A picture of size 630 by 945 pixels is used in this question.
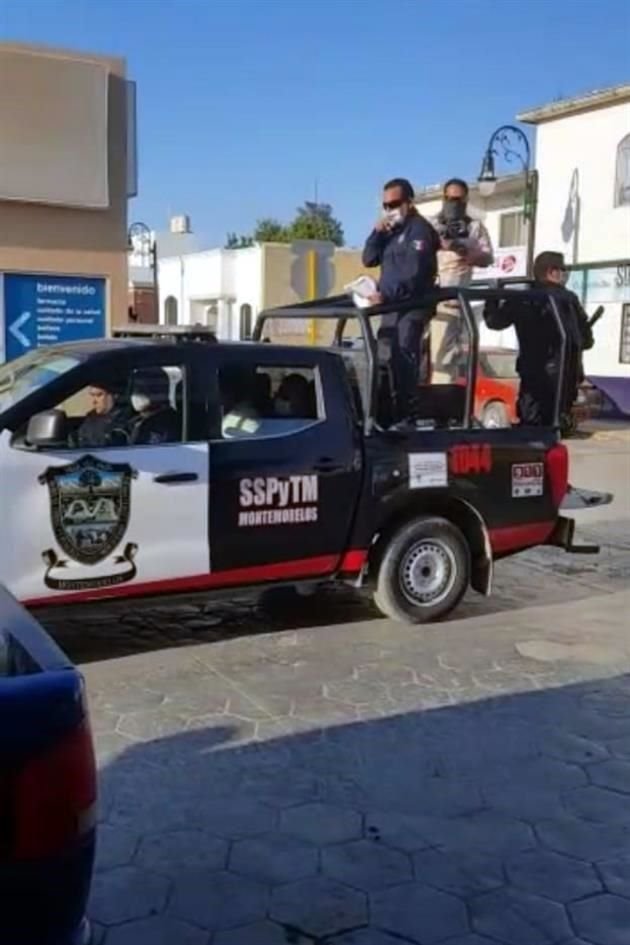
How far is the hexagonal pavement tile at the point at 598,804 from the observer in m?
4.03

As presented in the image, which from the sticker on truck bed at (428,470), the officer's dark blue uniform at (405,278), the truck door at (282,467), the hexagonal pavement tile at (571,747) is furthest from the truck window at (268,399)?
the hexagonal pavement tile at (571,747)

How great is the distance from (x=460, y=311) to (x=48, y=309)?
7103mm

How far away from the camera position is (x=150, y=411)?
5.78 metres

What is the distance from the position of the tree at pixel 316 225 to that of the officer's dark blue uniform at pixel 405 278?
51896 millimetres

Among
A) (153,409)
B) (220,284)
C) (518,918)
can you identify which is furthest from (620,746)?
(220,284)

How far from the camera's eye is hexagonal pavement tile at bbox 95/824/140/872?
11.8 ft

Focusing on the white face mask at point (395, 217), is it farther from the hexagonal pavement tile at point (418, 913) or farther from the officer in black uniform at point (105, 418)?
the hexagonal pavement tile at point (418, 913)

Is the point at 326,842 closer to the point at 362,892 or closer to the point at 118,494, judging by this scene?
the point at 362,892

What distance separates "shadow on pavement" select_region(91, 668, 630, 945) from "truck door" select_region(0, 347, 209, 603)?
0.98 metres

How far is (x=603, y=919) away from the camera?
333 cm

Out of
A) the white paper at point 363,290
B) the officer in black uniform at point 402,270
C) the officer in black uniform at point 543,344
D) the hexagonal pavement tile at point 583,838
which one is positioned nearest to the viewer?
the hexagonal pavement tile at point 583,838

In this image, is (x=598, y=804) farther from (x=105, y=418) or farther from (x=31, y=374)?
(x=31, y=374)

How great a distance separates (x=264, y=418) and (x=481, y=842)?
114 inches

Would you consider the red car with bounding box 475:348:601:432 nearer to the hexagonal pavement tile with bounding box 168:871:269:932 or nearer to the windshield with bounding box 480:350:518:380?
the windshield with bounding box 480:350:518:380
